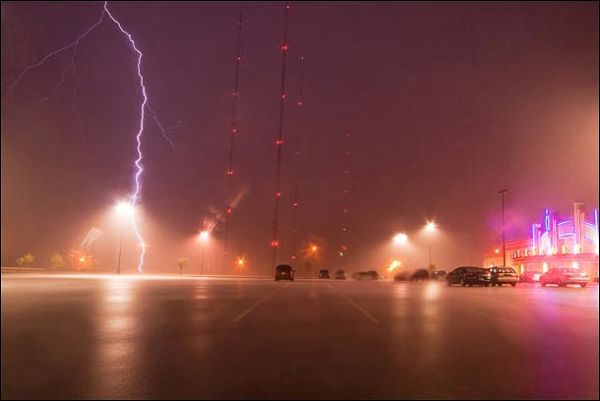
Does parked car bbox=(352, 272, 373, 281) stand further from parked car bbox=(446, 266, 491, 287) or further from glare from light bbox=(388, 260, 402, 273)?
parked car bbox=(446, 266, 491, 287)

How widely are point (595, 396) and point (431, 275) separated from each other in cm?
4961

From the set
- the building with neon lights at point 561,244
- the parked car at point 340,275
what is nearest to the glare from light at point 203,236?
the parked car at point 340,275

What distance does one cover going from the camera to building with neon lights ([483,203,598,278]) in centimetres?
5419

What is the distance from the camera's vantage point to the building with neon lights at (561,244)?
54.2m

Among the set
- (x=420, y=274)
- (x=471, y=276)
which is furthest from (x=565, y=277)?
(x=420, y=274)

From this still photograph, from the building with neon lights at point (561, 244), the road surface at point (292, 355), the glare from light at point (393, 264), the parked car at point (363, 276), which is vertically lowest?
the road surface at point (292, 355)

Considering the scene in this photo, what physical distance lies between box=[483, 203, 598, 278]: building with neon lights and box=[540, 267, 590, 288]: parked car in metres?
18.1

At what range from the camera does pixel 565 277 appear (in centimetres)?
3584

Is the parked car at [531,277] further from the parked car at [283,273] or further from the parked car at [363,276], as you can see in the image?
the parked car at [283,273]

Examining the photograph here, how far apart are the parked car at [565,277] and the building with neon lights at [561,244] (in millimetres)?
18137

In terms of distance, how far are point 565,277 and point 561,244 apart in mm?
26729

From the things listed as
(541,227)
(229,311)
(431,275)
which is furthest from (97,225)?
(229,311)

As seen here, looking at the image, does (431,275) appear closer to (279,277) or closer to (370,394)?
(279,277)

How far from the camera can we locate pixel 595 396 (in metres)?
5.85
